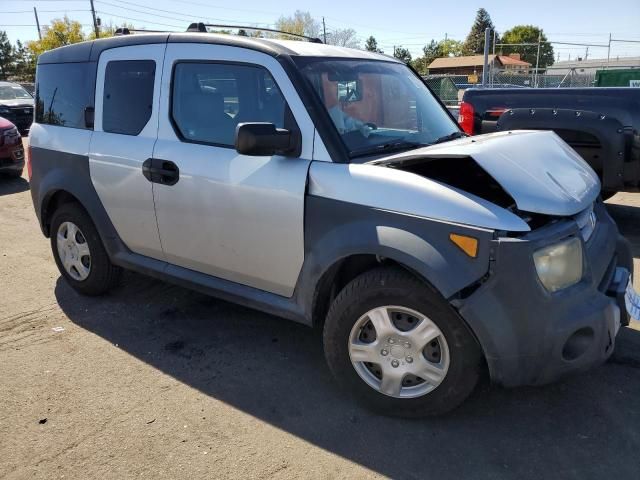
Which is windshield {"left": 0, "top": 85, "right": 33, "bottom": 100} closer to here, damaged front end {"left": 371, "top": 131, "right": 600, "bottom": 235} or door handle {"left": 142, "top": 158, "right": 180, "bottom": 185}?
door handle {"left": 142, "top": 158, "right": 180, "bottom": 185}

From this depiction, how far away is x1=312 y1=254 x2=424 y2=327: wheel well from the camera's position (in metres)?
2.93

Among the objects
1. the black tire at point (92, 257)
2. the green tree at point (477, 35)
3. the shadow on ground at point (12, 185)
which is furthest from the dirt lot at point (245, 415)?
the green tree at point (477, 35)

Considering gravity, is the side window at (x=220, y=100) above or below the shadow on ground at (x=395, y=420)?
above

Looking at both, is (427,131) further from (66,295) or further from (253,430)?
(66,295)

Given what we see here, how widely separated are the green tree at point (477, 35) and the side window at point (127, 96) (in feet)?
A: 325

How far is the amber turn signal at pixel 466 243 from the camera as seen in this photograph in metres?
2.45

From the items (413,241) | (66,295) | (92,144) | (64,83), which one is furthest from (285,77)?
(66,295)

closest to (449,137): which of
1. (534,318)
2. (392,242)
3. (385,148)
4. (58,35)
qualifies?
(385,148)

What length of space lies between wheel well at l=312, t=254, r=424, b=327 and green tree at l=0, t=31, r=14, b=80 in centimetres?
7116

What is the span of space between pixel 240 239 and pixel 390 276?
1.00m

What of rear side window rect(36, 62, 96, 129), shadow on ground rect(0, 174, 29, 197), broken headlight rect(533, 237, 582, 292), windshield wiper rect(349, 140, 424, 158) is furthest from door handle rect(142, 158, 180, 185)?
shadow on ground rect(0, 174, 29, 197)

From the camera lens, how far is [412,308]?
2.68 m

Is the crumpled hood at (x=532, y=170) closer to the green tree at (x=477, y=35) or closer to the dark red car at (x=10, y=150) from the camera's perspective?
the dark red car at (x=10, y=150)

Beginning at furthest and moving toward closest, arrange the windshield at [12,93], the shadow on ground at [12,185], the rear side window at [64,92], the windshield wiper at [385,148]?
the windshield at [12,93], the shadow on ground at [12,185], the rear side window at [64,92], the windshield wiper at [385,148]
